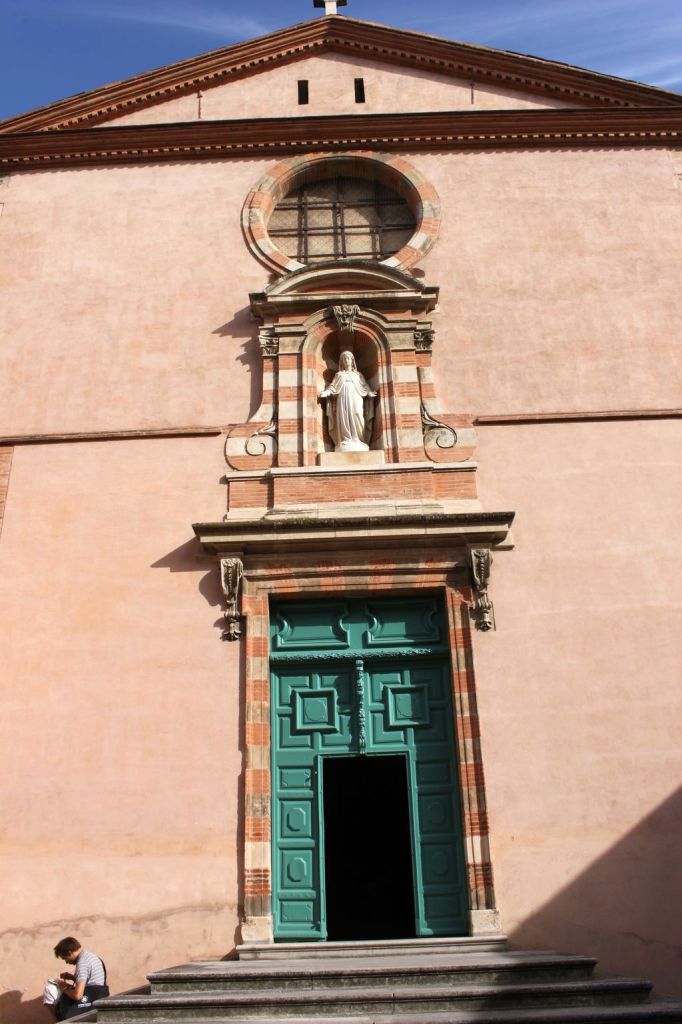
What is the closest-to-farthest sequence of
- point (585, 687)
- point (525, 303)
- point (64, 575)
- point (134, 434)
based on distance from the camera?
point (585, 687)
point (64, 575)
point (134, 434)
point (525, 303)

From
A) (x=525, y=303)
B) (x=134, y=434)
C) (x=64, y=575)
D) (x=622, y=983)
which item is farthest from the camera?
(x=525, y=303)

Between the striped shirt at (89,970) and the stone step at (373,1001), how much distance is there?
3.50 ft

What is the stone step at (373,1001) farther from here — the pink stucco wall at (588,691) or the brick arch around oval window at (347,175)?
the brick arch around oval window at (347,175)

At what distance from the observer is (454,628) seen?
853 centimetres

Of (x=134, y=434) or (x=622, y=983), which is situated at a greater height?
(x=134, y=434)

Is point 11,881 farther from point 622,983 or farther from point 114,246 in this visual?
point 114,246

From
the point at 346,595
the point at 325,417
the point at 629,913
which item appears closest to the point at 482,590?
the point at 346,595

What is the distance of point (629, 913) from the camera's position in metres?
7.57

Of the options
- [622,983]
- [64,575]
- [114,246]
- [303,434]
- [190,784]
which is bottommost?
[622,983]

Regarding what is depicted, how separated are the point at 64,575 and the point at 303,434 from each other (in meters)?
2.58

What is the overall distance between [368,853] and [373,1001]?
5.55 metres

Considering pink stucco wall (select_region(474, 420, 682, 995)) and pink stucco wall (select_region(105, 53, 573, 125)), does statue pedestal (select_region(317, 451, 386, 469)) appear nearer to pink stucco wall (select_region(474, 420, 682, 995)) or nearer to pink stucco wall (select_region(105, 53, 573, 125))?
pink stucco wall (select_region(474, 420, 682, 995))

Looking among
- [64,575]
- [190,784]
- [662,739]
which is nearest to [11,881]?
[190,784]

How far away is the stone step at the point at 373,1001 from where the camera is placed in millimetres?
5664
